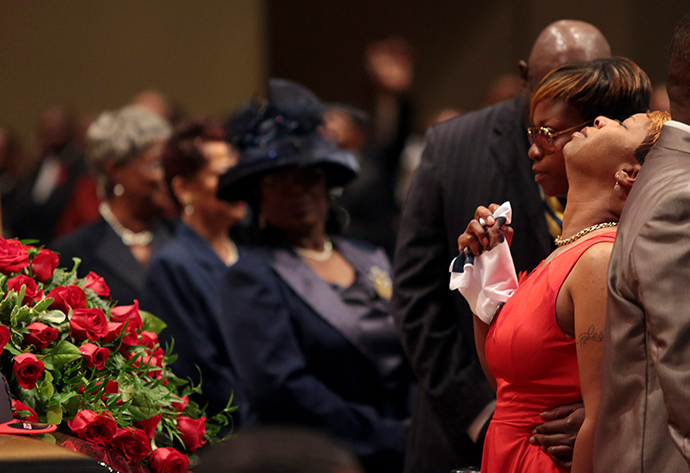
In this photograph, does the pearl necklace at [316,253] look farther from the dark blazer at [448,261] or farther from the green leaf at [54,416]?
the green leaf at [54,416]

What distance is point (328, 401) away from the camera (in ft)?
9.90

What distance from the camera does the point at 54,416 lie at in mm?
1782

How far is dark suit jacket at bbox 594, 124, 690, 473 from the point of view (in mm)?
1338

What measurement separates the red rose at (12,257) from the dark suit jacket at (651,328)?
1.21 meters

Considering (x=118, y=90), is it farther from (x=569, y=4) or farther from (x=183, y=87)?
(x=569, y=4)

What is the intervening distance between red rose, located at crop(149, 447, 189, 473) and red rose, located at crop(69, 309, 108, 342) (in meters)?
0.27

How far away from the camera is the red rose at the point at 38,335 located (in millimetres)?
1830

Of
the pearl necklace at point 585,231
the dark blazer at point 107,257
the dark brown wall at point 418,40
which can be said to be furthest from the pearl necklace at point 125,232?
the dark brown wall at point 418,40

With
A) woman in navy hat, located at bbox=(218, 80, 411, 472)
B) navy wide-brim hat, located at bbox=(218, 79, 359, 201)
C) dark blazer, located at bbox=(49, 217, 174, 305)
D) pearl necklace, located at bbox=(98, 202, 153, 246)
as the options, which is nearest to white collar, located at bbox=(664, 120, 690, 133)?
woman in navy hat, located at bbox=(218, 80, 411, 472)

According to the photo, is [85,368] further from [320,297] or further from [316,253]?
[316,253]

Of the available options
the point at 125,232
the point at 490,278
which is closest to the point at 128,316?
the point at 490,278

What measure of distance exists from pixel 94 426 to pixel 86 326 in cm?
22

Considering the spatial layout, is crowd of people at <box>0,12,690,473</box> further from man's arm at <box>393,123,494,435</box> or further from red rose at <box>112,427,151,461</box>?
red rose at <box>112,427,151,461</box>

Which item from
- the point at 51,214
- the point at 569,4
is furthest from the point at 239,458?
the point at 569,4
